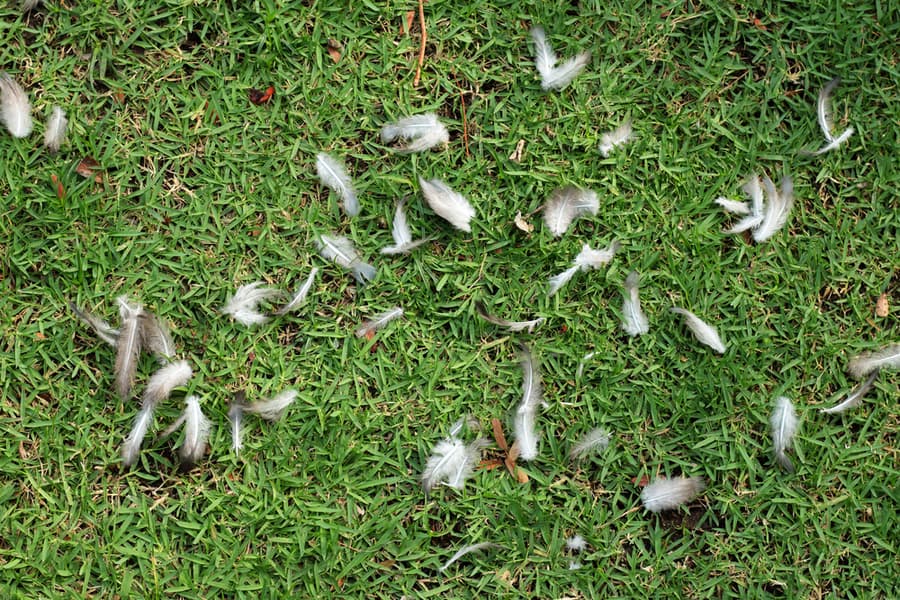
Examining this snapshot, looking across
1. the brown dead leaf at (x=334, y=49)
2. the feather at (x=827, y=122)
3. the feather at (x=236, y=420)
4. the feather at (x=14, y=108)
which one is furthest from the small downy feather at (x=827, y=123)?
the feather at (x=14, y=108)

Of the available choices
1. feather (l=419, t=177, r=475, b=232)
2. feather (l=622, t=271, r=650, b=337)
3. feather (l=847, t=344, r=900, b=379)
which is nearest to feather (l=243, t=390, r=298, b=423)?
feather (l=419, t=177, r=475, b=232)

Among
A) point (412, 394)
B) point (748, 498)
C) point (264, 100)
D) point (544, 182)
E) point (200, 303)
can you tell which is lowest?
point (748, 498)

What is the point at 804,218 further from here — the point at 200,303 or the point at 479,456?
the point at 200,303

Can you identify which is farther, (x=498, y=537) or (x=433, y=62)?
(x=433, y=62)

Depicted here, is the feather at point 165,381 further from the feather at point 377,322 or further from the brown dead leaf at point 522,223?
the brown dead leaf at point 522,223

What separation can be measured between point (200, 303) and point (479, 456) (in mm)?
1077

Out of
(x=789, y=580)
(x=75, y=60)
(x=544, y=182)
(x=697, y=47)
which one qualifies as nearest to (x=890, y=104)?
(x=697, y=47)

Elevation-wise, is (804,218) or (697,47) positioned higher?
(697,47)

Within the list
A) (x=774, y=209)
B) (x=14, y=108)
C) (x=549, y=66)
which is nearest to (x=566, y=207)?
(x=549, y=66)

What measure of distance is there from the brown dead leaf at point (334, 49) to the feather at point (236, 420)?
48.0 inches

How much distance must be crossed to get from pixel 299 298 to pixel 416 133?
2.30 feet

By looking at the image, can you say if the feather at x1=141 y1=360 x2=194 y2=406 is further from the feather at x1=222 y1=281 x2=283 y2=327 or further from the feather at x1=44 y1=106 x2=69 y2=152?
the feather at x1=44 y1=106 x2=69 y2=152

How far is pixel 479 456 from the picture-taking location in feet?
9.55

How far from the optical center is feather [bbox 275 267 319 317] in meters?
2.93
